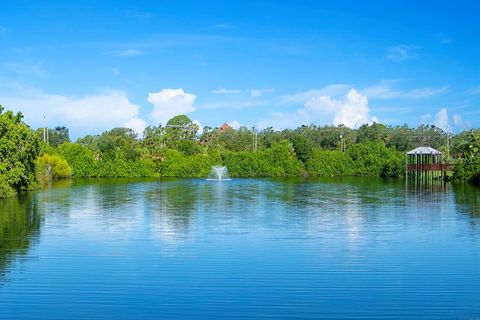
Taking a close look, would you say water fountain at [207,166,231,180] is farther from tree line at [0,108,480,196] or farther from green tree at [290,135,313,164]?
green tree at [290,135,313,164]

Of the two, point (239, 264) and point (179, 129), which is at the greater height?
point (179, 129)

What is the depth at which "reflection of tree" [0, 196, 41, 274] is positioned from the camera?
621 inches

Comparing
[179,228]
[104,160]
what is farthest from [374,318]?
[104,160]

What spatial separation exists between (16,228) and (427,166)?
4658cm

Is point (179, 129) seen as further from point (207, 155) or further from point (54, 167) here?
point (54, 167)

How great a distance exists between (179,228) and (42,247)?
514 centimetres

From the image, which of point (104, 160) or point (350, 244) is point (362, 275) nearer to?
point (350, 244)

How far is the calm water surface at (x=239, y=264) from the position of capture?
10.6 m

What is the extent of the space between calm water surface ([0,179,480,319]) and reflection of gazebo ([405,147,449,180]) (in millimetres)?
33948

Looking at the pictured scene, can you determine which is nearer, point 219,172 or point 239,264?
point 239,264

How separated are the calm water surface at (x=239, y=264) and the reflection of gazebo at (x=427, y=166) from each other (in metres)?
33.9

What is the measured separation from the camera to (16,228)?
20469 millimetres

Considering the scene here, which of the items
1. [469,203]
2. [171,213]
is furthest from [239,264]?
[469,203]

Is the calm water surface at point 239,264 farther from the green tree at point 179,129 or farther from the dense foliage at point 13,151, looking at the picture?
the green tree at point 179,129
